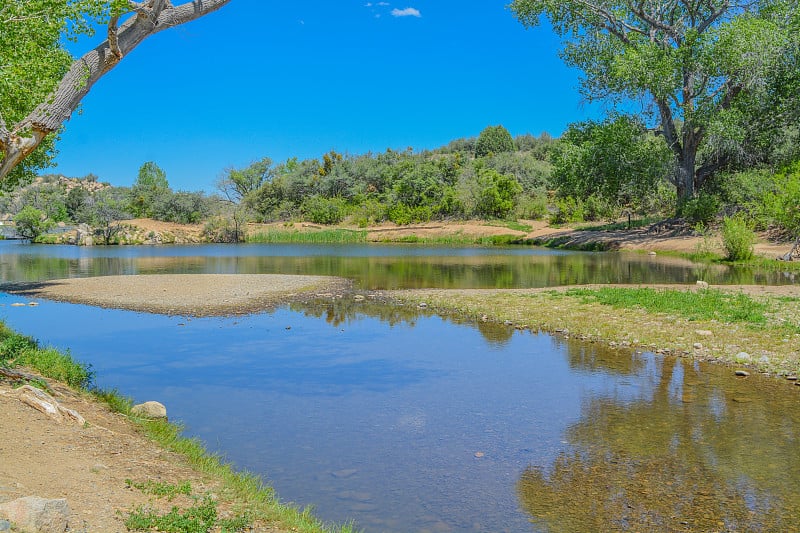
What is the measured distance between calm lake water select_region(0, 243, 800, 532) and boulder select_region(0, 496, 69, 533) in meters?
2.70

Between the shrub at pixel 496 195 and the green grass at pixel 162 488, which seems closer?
the green grass at pixel 162 488

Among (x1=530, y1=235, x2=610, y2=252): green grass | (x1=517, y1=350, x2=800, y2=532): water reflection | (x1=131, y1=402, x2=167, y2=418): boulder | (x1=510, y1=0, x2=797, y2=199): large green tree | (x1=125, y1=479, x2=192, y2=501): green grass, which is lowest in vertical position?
(x1=517, y1=350, x2=800, y2=532): water reflection

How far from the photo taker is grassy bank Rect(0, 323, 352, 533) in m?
5.01

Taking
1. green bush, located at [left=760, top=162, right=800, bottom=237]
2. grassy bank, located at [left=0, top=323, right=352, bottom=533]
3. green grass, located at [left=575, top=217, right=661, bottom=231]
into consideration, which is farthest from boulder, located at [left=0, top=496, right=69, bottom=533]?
green grass, located at [left=575, top=217, right=661, bottom=231]

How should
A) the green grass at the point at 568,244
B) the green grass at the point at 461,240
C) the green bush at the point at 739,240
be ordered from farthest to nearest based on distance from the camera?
the green grass at the point at 461,240, the green grass at the point at 568,244, the green bush at the point at 739,240

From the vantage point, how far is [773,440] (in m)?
8.00

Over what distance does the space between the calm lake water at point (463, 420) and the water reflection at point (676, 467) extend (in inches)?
1.1

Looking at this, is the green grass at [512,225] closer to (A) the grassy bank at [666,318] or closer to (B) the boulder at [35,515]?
(A) the grassy bank at [666,318]

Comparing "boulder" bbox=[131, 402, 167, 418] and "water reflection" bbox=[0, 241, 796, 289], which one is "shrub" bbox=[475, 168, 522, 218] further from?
"boulder" bbox=[131, 402, 167, 418]

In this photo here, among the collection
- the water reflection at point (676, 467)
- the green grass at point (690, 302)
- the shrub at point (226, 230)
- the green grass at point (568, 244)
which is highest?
the shrub at point (226, 230)

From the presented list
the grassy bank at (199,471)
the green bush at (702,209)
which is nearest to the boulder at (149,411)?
the grassy bank at (199,471)

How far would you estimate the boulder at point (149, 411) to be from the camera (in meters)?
8.62

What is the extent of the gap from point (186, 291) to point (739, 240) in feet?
87.0

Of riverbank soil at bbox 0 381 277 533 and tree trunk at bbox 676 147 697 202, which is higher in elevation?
tree trunk at bbox 676 147 697 202
